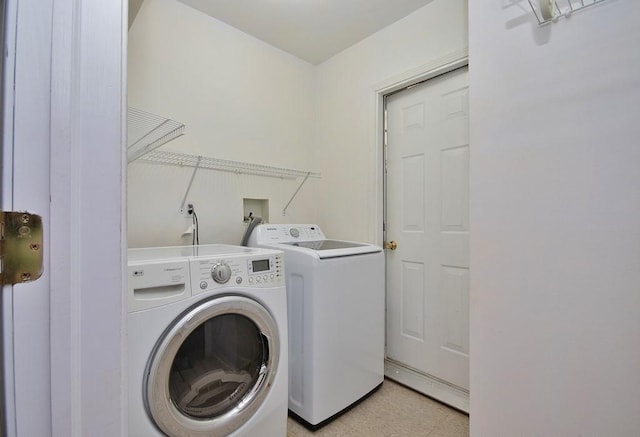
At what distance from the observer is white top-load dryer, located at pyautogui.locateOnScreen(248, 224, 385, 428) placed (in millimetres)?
1601

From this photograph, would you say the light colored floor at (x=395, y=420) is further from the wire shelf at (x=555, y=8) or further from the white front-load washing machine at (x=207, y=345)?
the wire shelf at (x=555, y=8)

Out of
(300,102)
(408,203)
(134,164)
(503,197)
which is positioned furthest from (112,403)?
(300,102)

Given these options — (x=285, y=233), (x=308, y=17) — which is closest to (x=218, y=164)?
(x=285, y=233)

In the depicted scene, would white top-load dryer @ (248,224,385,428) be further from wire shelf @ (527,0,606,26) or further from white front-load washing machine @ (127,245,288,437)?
wire shelf @ (527,0,606,26)

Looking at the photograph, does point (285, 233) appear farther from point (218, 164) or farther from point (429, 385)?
point (429, 385)

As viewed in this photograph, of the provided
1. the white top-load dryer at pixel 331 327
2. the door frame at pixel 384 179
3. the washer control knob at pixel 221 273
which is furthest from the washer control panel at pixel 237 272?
the door frame at pixel 384 179

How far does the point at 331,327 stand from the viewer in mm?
1655

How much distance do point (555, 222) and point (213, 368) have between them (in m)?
1.49

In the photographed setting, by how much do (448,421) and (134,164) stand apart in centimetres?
238

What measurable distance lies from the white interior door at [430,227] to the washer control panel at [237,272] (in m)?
1.11

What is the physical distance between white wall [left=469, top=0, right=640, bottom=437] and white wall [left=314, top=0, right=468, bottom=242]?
74 cm

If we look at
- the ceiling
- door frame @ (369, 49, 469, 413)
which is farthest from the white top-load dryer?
the ceiling

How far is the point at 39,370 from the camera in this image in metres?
0.47

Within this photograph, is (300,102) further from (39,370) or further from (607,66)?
(39,370)
